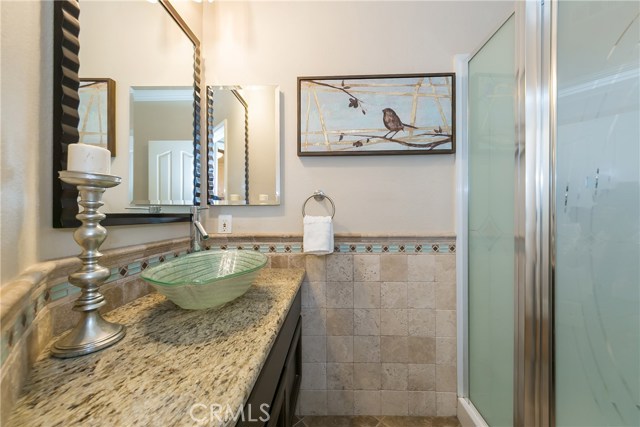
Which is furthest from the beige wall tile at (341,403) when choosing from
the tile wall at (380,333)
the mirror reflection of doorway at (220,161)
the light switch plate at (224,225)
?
the mirror reflection of doorway at (220,161)

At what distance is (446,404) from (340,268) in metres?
0.92

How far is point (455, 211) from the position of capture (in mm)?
1267

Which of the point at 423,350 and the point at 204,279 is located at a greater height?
the point at 204,279

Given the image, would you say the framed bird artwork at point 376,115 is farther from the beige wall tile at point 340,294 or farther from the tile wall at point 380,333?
the beige wall tile at point 340,294

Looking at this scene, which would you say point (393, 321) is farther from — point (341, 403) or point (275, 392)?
point (275, 392)

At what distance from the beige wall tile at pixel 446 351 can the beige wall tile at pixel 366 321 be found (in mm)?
338

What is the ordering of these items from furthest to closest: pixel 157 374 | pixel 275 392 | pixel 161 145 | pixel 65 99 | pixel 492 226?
1. pixel 492 226
2. pixel 161 145
3. pixel 275 392
4. pixel 65 99
5. pixel 157 374

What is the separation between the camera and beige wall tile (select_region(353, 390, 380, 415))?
4.16ft

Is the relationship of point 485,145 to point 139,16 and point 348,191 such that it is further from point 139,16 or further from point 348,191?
point 139,16

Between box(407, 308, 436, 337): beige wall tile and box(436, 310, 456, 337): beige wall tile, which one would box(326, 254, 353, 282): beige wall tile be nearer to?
box(407, 308, 436, 337): beige wall tile

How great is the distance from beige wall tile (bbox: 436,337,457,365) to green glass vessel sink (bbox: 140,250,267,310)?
1080 mm

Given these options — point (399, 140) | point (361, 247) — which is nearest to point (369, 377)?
point (361, 247)

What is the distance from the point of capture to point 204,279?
749mm

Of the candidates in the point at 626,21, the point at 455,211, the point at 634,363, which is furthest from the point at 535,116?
the point at 634,363
